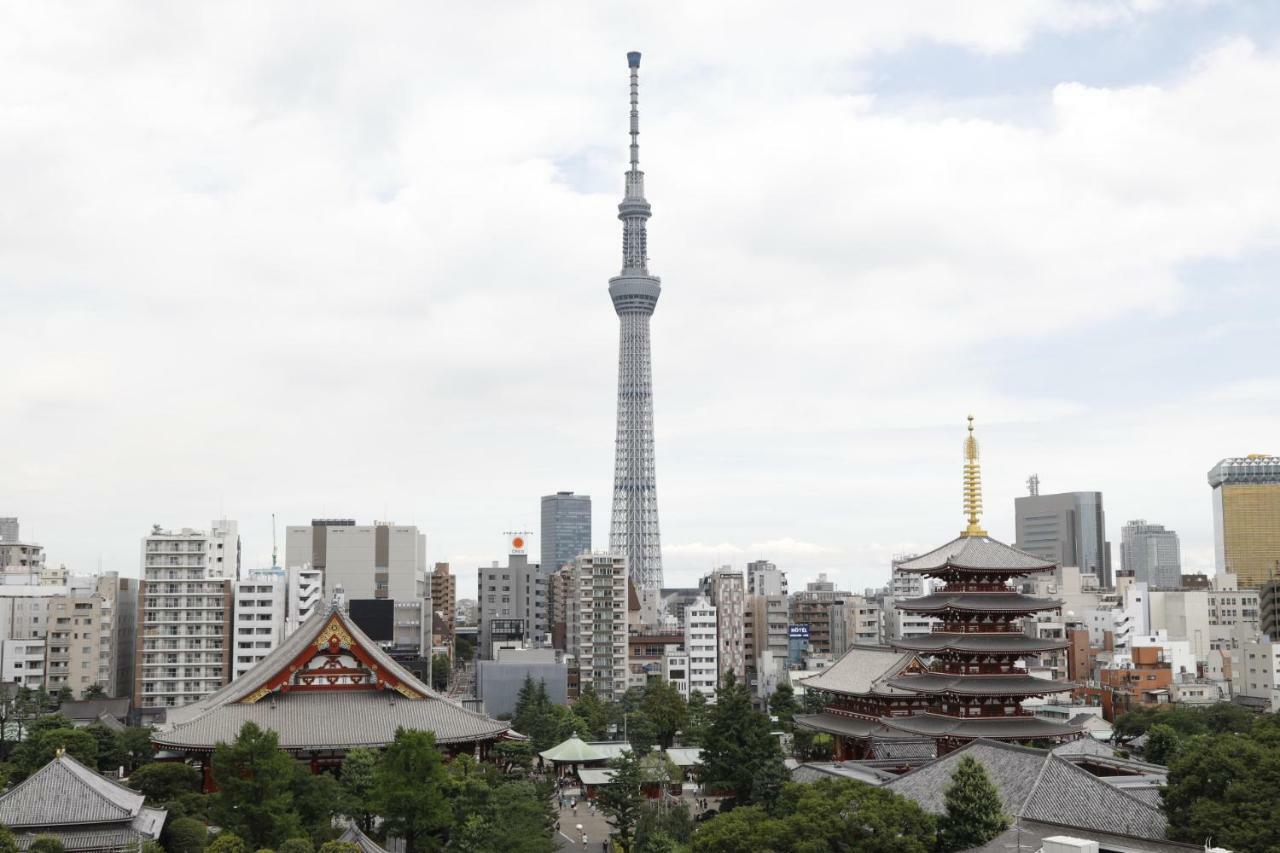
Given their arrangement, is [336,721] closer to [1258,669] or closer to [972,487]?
[972,487]

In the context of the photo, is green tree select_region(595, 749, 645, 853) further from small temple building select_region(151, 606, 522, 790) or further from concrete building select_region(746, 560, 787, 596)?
concrete building select_region(746, 560, 787, 596)

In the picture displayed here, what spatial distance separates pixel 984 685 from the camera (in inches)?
1795

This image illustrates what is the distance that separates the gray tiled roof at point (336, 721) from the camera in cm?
4444

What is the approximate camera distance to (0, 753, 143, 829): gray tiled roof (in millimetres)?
33031

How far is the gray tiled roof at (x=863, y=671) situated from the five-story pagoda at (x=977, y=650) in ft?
9.50

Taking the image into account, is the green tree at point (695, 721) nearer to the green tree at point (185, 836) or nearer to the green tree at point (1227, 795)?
the green tree at point (185, 836)

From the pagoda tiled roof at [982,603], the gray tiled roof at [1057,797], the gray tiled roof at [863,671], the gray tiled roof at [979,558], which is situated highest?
the gray tiled roof at [979,558]

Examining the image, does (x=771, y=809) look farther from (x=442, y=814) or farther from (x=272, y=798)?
(x=272, y=798)

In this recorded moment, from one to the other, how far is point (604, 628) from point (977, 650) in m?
43.8

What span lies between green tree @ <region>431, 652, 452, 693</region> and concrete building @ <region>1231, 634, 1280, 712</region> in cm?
6120

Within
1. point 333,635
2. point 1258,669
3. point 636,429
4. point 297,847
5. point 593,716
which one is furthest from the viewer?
point 636,429

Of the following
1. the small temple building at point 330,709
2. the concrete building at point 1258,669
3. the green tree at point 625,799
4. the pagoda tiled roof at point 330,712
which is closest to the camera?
the green tree at point 625,799

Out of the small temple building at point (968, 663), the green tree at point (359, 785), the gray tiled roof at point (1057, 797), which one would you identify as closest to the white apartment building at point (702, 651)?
the small temple building at point (968, 663)

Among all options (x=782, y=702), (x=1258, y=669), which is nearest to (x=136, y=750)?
(x=782, y=702)
